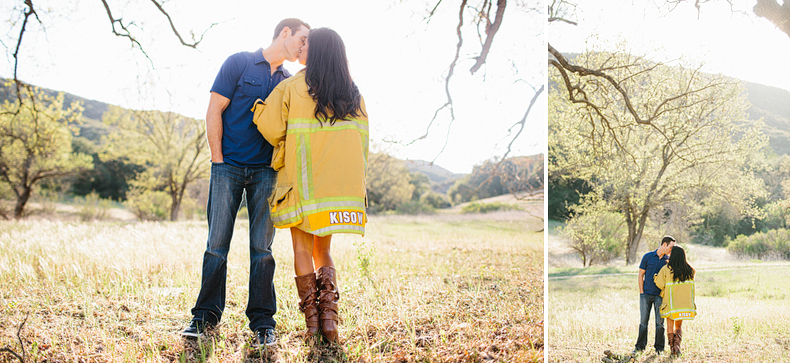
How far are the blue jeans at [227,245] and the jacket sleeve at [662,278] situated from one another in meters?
2.26

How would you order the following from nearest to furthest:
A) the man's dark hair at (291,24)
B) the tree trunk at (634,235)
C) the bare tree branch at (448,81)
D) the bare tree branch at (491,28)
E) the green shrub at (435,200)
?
the man's dark hair at (291,24) < the tree trunk at (634,235) < the bare tree branch at (491,28) < the bare tree branch at (448,81) < the green shrub at (435,200)

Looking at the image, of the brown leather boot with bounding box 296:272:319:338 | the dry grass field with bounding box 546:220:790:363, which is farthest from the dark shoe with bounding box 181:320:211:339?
the dry grass field with bounding box 546:220:790:363

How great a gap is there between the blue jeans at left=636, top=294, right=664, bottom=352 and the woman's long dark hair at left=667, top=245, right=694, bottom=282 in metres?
0.18

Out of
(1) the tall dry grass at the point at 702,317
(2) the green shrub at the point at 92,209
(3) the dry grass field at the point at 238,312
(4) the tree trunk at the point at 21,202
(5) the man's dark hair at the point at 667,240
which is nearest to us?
(3) the dry grass field at the point at 238,312

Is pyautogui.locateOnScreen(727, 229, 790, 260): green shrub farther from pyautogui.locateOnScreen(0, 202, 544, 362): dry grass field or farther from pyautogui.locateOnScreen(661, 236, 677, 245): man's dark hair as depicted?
pyautogui.locateOnScreen(0, 202, 544, 362): dry grass field

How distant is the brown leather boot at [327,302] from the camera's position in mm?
1435

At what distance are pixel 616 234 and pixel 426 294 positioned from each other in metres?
1.39

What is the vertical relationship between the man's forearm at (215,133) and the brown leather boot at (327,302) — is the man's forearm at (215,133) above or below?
above

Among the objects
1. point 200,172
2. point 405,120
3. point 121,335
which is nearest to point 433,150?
point 405,120

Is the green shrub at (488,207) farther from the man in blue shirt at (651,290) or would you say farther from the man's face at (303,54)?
the man's face at (303,54)

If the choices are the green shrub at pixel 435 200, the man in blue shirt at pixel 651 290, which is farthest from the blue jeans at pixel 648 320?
the green shrub at pixel 435 200

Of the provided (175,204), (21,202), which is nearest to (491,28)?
(175,204)

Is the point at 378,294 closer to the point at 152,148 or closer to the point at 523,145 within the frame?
the point at 523,145

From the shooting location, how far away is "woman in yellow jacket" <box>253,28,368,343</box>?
143 cm
